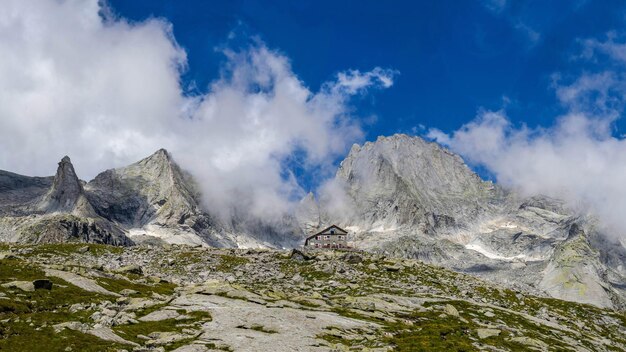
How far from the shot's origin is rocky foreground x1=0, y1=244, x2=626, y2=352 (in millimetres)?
37719

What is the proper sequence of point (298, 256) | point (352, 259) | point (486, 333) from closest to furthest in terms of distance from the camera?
point (486, 333) < point (352, 259) < point (298, 256)

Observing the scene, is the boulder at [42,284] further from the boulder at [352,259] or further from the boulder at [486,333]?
the boulder at [352,259]

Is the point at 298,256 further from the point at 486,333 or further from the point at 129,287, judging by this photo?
the point at 486,333

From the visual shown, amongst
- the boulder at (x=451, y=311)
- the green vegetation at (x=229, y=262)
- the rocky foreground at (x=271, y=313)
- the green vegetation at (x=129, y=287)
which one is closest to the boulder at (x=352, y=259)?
the rocky foreground at (x=271, y=313)

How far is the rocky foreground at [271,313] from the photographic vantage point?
3772 centimetres

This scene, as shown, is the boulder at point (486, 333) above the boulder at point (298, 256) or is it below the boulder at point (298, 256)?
below

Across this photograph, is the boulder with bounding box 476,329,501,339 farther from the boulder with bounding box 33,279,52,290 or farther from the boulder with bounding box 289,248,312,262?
the boulder with bounding box 289,248,312,262

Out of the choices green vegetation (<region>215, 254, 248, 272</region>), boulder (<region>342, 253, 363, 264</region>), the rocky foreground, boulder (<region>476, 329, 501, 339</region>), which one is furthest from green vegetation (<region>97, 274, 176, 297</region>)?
boulder (<region>342, 253, 363, 264</region>)

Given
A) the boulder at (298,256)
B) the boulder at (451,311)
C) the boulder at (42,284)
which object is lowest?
the boulder at (42,284)

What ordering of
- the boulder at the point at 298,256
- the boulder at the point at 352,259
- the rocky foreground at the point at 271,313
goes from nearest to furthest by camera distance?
the rocky foreground at the point at 271,313
the boulder at the point at 352,259
the boulder at the point at 298,256

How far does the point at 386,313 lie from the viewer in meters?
62.4

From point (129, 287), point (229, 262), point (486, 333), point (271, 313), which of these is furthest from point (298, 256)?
point (271, 313)

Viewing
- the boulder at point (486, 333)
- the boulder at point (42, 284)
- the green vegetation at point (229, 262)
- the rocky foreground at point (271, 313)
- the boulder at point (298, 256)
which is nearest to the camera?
the rocky foreground at point (271, 313)

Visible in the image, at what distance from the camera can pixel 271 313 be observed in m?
50.0
